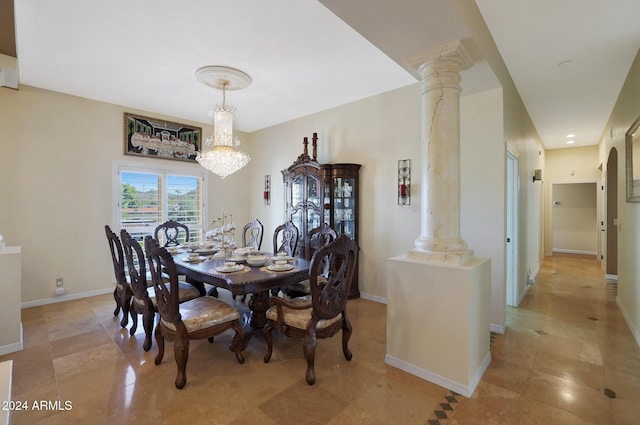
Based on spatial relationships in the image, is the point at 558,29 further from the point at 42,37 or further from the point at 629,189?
the point at 42,37

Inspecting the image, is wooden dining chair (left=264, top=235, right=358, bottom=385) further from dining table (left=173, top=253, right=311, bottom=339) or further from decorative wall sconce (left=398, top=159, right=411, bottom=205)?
decorative wall sconce (left=398, top=159, right=411, bottom=205)

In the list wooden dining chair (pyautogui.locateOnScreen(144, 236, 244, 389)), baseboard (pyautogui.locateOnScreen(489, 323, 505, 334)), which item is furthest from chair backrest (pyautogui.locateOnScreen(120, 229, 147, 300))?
baseboard (pyautogui.locateOnScreen(489, 323, 505, 334))

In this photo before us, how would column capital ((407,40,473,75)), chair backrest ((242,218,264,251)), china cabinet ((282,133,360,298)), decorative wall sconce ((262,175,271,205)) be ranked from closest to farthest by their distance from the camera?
column capital ((407,40,473,75)), china cabinet ((282,133,360,298)), chair backrest ((242,218,264,251)), decorative wall sconce ((262,175,271,205))

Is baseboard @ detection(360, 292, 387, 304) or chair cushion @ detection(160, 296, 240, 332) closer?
chair cushion @ detection(160, 296, 240, 332)

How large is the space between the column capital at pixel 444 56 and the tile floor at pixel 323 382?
2313 millimetres

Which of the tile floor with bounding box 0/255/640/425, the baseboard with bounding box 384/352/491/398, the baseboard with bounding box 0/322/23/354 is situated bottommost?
the tile floor with bounding box 0/255/640/425

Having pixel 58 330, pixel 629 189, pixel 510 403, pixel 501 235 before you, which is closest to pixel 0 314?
pixel 58 330

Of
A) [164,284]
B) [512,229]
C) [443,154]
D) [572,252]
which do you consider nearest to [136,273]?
[164,284]

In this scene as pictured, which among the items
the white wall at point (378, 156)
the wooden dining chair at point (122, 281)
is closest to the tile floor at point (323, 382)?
the wooden dining chair at point (122, 281)

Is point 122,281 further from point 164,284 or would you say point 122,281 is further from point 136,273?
Result: point 164,284

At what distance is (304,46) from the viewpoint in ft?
9.70

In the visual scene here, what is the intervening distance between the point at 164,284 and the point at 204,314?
0.40 m

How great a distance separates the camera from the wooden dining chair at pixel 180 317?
87.9 inches

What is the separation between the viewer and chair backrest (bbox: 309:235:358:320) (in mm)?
2232
